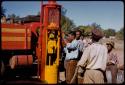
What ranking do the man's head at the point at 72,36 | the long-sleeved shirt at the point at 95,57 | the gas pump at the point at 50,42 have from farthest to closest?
the man's head at the point at 72,36 → the gas pump at the point at 50,42 → the long-sleeved shirt at the point at 95,57

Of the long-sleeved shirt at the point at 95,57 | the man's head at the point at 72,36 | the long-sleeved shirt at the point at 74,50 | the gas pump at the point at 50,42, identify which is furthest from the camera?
the man's head at the point at 72,36

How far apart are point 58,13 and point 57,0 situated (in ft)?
1.22

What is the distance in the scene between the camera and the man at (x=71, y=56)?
10219 mm

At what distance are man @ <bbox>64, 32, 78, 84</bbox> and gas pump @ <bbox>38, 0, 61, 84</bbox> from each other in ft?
4.63

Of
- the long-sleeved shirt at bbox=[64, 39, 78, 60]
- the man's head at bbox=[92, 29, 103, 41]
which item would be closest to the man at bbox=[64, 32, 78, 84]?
the long-sleeved shirt at bbox=[64, 39, 78, 60]

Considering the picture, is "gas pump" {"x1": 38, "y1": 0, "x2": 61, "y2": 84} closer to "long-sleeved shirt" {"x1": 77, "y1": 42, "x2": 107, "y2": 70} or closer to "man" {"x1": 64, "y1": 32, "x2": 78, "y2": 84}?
"man" {"x1": 64, "y1": 32, "x2": 78, "y2": 84}

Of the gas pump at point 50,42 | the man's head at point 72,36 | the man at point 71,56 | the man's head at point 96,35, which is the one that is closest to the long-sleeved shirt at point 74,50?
the man at point 71,56

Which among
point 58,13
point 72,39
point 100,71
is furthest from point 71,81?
point 100,71

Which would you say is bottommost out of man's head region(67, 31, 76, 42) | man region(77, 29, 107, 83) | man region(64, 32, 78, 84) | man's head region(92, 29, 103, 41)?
man region(64, 32, 78, 84)

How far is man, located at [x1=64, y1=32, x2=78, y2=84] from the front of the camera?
1022 centimetres

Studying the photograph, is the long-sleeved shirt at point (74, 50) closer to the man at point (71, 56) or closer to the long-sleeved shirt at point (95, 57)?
the man at point (71, 56)

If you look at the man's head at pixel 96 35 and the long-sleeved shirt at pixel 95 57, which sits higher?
the man's head at pixel 96 35

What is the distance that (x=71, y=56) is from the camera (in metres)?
10.3

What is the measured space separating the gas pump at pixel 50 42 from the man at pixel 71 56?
141cm
